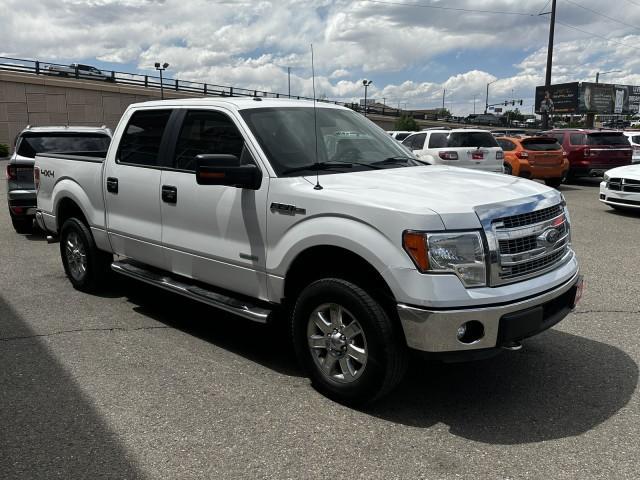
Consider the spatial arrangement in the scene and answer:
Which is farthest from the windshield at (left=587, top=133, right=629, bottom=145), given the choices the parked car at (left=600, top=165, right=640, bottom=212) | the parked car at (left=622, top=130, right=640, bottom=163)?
the parked car at (left=600, top=165, right=640, bottom=212)

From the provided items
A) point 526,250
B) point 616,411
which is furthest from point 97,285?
point 616,411

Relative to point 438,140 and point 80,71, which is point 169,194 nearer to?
point 438,140

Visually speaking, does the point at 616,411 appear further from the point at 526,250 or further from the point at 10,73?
the point at 10,73

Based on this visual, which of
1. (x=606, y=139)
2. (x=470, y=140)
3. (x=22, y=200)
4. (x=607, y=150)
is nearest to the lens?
(x=22, y=200)

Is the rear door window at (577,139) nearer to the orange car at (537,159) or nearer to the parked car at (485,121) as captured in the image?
the orange car at (537,159)

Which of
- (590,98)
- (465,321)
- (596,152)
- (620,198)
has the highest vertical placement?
(590,98)

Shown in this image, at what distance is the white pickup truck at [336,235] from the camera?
126 inches

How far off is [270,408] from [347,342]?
640 millimetres

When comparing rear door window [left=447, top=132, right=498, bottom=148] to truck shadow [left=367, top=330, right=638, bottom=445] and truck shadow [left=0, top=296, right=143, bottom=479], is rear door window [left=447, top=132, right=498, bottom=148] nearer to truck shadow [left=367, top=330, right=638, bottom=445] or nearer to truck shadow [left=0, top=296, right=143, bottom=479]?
truck shadow [left=367, top=330, right=638, bottom=445]

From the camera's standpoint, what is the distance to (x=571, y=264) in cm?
390

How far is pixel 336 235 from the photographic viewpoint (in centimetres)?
348

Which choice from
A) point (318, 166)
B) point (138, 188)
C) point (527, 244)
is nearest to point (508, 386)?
point (527, 244)

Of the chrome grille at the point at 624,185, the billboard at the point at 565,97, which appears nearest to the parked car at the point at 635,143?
the chrome grille at the point at 624,185

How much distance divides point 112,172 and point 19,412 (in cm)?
252
